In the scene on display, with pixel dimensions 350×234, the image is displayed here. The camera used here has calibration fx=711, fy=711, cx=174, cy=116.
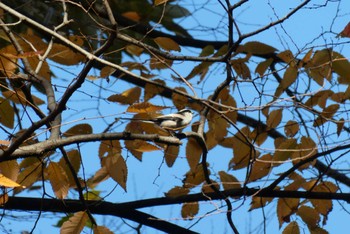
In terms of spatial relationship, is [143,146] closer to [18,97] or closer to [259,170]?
[18,97]

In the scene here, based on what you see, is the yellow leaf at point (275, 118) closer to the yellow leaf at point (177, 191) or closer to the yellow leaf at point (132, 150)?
the yellow leaf at point (177, 191)

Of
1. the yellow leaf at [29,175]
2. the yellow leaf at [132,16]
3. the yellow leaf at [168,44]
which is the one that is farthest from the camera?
the yellow leaf at [132,16]

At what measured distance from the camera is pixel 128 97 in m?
2.88

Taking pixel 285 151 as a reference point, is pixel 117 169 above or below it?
below

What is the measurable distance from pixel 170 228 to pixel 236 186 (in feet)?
1.20

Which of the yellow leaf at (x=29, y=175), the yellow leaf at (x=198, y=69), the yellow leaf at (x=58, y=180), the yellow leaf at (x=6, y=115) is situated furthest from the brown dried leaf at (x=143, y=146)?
the yellow leaf at (x=198, y=69)

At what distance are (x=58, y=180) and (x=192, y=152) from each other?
614 millimetres

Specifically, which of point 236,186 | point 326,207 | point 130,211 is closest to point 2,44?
point 130,211

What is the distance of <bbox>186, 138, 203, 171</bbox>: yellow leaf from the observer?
10.1 ft

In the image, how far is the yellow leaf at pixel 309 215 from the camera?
10.5 ft

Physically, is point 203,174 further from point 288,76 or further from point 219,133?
point 288,76

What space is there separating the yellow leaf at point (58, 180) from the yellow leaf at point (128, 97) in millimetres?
337

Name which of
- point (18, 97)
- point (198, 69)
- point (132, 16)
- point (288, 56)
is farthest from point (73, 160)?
point (132, 16)

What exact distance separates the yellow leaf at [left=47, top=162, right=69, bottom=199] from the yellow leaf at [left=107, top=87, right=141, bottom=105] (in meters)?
0.34
